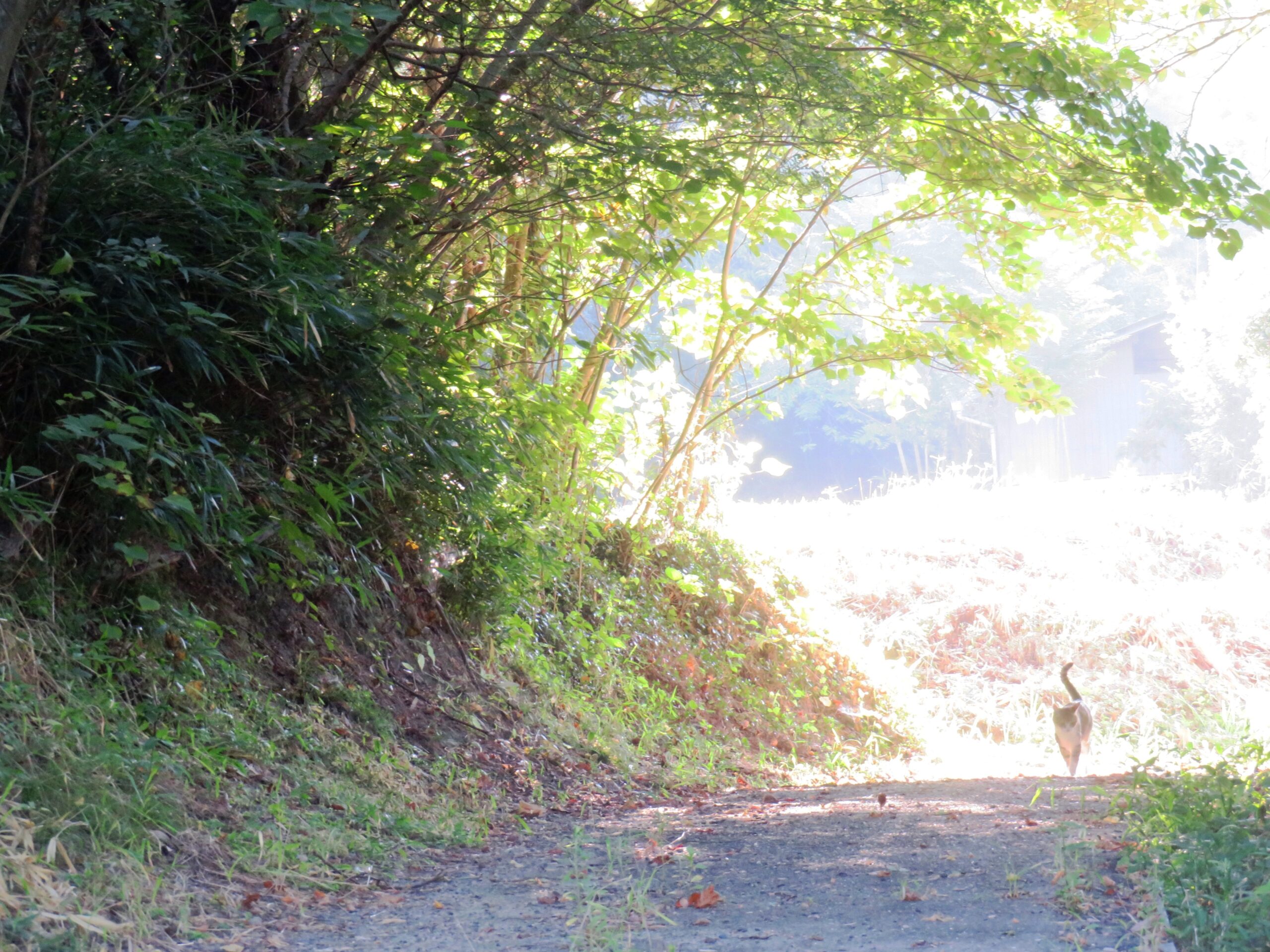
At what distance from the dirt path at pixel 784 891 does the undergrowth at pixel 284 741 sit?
0.98 ft

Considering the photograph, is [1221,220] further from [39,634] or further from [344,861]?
[39,634]

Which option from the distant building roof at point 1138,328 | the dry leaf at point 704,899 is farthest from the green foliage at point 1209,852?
the distant building roof at point 1138,328

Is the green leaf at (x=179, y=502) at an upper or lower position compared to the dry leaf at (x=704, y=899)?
upper

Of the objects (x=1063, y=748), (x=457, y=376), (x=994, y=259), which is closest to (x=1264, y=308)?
(x=994, y=259)

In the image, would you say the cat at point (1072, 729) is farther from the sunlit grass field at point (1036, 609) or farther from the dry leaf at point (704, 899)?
the dry leaf at point (704, 899)

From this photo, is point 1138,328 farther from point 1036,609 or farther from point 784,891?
point 784,891

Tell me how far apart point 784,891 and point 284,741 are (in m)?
1.95

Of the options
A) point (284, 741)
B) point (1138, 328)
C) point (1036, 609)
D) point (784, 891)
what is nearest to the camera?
point (784, 891)

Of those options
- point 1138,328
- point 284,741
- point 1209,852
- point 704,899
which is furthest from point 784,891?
point 1138,328

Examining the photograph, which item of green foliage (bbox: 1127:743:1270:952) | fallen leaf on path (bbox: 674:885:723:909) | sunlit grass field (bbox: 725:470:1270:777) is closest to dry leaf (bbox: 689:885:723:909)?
fallen leaf on path (bbox: 674:885:723:909)

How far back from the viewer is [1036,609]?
1182cm

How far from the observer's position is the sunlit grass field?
967cm

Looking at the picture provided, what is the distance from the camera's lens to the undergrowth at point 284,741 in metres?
2.50

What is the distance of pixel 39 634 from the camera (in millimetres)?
3051
